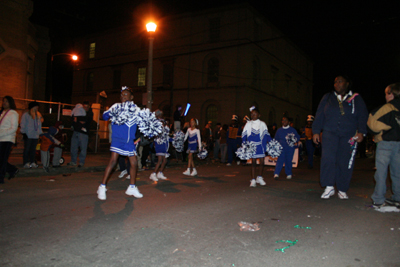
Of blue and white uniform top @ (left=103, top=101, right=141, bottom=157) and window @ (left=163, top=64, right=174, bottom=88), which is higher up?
window @ (left=163, top=64, right=174, bottom=88)

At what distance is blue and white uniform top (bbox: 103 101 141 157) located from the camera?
5.74 metres

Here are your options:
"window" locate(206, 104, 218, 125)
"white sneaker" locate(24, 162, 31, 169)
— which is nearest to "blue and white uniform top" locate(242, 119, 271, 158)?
"white sneaker" locate(24, 162, 31, 169)

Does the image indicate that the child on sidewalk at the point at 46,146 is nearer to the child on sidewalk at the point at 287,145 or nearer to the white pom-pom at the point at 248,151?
the white pom-pom at the point at 248,151

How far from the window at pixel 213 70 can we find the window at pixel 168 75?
450cm

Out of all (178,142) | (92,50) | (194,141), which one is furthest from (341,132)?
(92,50)

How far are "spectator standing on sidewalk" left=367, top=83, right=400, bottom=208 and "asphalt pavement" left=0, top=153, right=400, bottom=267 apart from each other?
0.39m

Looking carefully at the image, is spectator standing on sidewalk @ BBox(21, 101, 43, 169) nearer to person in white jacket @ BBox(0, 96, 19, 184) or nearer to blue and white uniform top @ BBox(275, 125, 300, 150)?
person in white jacket @ BBox(0, 96, 19, 184)

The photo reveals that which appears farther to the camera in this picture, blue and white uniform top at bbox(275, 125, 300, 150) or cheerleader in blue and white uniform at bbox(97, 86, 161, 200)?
blue and white uniform top at bbox(275, 125, 300, 150)

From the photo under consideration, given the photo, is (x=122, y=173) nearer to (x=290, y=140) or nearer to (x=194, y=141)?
(x=194, y=141)

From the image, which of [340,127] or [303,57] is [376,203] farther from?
[303,57]

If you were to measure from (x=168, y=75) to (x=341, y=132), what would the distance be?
31359mm

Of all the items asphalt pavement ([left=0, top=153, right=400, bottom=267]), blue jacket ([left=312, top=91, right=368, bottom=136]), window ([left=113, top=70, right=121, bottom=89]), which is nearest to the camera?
asphalt pavement ([left=0, top=153, right=400, bottom=267])

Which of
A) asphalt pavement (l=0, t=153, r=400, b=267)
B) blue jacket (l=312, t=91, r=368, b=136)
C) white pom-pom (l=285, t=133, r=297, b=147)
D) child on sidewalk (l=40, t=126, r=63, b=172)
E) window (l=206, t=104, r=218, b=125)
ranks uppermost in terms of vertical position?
window (l=206, t=104, r=218, b=125)

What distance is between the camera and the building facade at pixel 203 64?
104 ft
